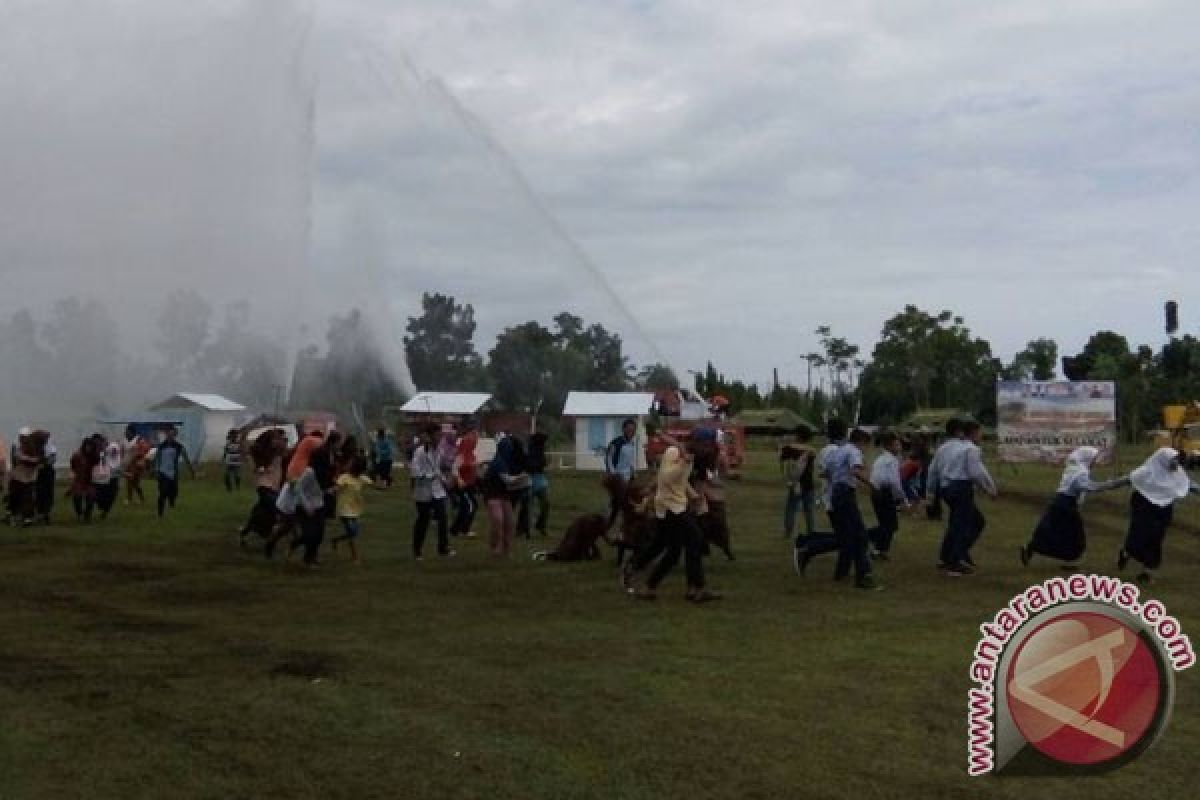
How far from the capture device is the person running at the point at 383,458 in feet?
103

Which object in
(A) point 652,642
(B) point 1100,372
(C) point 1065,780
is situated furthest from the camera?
(B) point 1100,372

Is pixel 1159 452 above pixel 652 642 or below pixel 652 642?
above

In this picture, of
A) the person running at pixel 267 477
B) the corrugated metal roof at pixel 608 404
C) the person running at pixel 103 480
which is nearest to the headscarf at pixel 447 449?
the person running at pixel 267 477

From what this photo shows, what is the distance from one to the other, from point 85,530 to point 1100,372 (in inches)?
2435

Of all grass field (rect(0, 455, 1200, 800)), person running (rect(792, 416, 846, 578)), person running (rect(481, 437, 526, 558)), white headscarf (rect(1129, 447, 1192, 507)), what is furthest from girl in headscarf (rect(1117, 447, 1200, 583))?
person running (rect(481, 437, 526, 558))

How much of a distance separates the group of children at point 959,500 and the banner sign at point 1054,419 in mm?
22213

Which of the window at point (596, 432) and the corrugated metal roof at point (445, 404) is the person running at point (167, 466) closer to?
the window at point (596, 432)

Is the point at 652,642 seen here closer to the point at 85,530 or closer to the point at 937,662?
the point at 937,662

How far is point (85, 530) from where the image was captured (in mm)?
19688

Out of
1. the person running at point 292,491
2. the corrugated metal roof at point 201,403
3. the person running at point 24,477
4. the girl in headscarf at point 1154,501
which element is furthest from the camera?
the corrugated metal roof at point 201,403

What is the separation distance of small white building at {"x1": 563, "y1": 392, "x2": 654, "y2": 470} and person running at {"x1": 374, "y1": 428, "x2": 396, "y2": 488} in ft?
28.9

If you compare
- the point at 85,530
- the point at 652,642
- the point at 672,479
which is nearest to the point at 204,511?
the point at 85,530

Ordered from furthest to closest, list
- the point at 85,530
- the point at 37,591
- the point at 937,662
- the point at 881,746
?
the point at 85,530 < the point at 37,591 < the point at 937,662 < the point at 881,746

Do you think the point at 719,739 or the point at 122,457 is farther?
the point at 122,457
